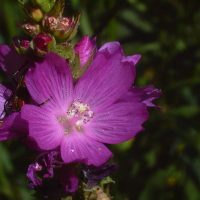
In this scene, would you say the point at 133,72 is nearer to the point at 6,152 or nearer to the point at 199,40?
the point at 6,152

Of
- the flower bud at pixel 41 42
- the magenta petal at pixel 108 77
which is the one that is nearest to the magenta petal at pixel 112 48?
the magenta petal at pixel 108 77

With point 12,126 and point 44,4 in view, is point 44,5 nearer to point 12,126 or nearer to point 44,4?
point 44,4

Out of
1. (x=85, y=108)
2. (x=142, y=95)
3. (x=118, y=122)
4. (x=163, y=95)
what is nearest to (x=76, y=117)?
(x=85, y=108)

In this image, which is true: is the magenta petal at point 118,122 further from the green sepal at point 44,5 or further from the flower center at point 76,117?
the green sepal at point 44,5

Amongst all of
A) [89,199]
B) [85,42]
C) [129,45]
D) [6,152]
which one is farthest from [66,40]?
[129,45]

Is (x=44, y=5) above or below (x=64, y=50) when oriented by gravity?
above
